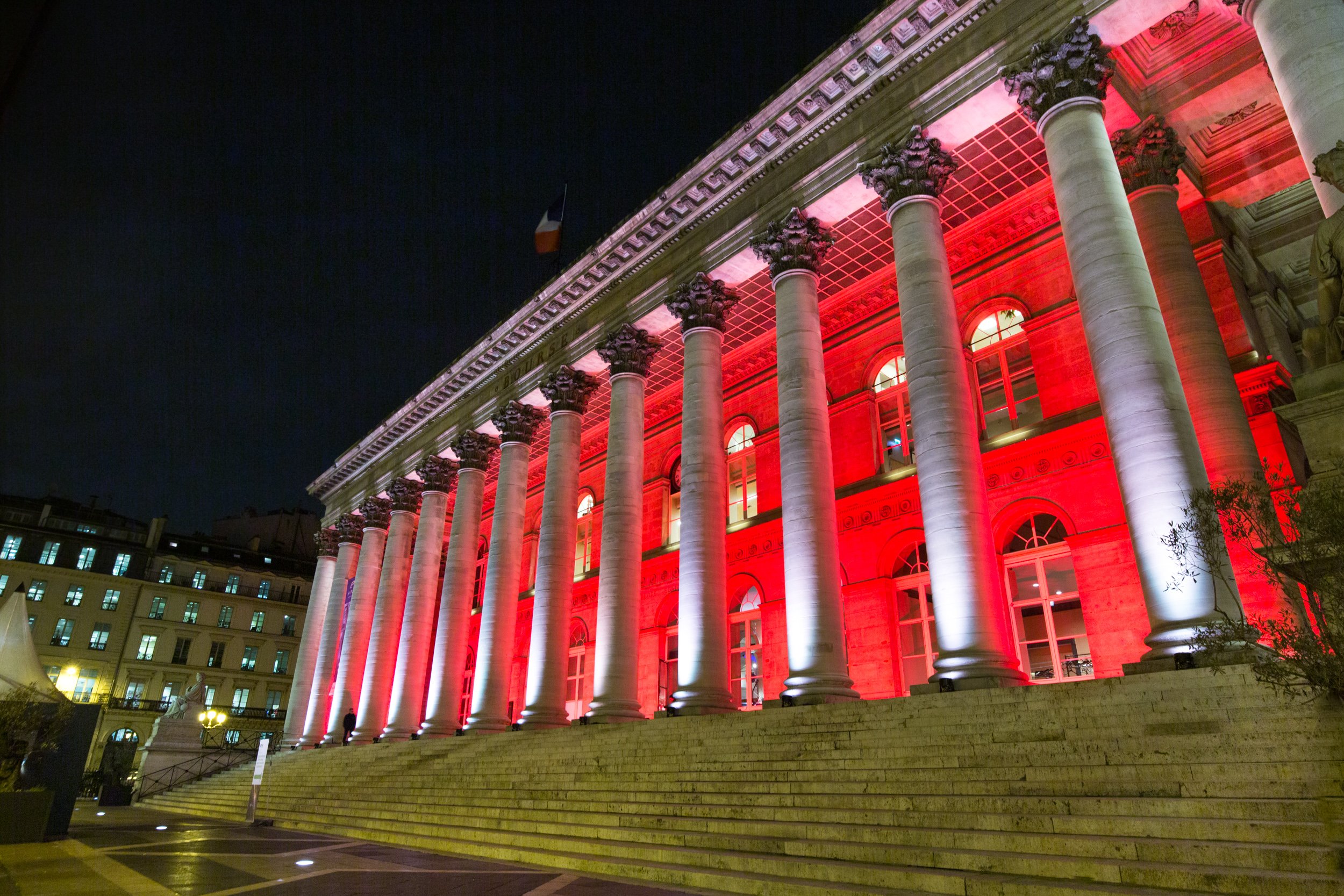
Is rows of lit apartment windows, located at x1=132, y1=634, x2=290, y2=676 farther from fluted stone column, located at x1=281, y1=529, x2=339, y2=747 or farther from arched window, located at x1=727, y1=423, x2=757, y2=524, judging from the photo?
arched window, located at x1=727, y1=423, x2=757, y2=524

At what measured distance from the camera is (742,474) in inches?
930

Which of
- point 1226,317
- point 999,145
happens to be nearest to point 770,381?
point 999,145

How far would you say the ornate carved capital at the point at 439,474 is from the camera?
89.6ft

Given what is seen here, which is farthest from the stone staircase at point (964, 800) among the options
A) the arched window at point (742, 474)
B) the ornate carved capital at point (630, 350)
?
the arched window at point (742, 474)

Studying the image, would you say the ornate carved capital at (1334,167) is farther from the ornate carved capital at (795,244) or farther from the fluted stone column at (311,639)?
the fluted stone column at (311,639)

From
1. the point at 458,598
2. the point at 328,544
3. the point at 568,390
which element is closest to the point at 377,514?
the point at 328,544

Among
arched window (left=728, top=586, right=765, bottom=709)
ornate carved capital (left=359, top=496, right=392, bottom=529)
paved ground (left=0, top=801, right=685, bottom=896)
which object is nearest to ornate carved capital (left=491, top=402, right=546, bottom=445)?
arched window (left=728, top=586, right=765, bottom=709)

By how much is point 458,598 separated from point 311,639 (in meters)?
11.7

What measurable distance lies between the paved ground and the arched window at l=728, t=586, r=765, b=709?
10.7 meters

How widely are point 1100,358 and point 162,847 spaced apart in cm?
1510

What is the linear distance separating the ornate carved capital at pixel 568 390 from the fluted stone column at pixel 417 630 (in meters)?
7.22

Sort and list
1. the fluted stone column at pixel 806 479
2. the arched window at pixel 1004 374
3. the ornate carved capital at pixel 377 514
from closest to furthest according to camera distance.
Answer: the fluted stone column at pixel 806 479 < the arched window at pixel 1004 374 < the ornate carved capital at pixel 377 514

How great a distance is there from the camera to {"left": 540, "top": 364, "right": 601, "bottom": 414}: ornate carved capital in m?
21.8

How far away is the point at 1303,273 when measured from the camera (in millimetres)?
18594
